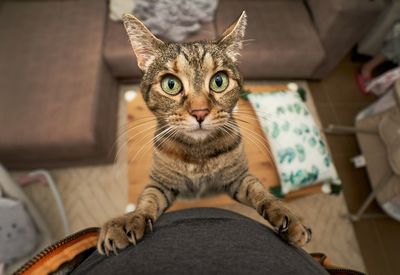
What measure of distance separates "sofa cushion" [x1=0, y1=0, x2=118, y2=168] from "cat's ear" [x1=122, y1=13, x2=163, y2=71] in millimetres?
710

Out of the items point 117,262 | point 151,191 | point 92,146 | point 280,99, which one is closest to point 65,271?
point 117,262

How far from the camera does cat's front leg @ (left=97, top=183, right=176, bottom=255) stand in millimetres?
657

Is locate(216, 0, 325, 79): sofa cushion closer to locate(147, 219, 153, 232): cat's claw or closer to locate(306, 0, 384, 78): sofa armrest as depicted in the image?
locate(306, 0, 384, 78): sofa armrest

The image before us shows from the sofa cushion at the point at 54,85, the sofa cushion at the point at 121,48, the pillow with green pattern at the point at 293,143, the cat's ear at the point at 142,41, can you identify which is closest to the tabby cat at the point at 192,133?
the cat's ear at the point at 142,41

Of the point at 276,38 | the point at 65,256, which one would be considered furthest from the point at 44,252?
the point at 276,38

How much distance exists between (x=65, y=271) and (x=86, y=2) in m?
1.91

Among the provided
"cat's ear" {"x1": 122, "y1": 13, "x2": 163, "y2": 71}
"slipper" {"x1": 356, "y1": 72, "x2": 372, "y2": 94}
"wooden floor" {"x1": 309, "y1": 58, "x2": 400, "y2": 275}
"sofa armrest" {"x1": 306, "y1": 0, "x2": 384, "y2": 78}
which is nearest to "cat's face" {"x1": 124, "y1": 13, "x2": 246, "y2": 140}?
"cat's ear" {"x1": 122, "y1": 13, "x2": 163, "y2": 71}

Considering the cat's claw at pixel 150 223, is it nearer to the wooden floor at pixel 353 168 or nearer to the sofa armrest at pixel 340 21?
the wooden floor at pixel 353 168

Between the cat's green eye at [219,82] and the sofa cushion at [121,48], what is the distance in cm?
95

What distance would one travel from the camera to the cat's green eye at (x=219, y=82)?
0.88 m

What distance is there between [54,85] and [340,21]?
5.90 feet

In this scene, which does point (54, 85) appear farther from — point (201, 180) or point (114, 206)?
point (201, 180)

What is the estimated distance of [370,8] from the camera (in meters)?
1.68

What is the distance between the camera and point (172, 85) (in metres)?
0.88
